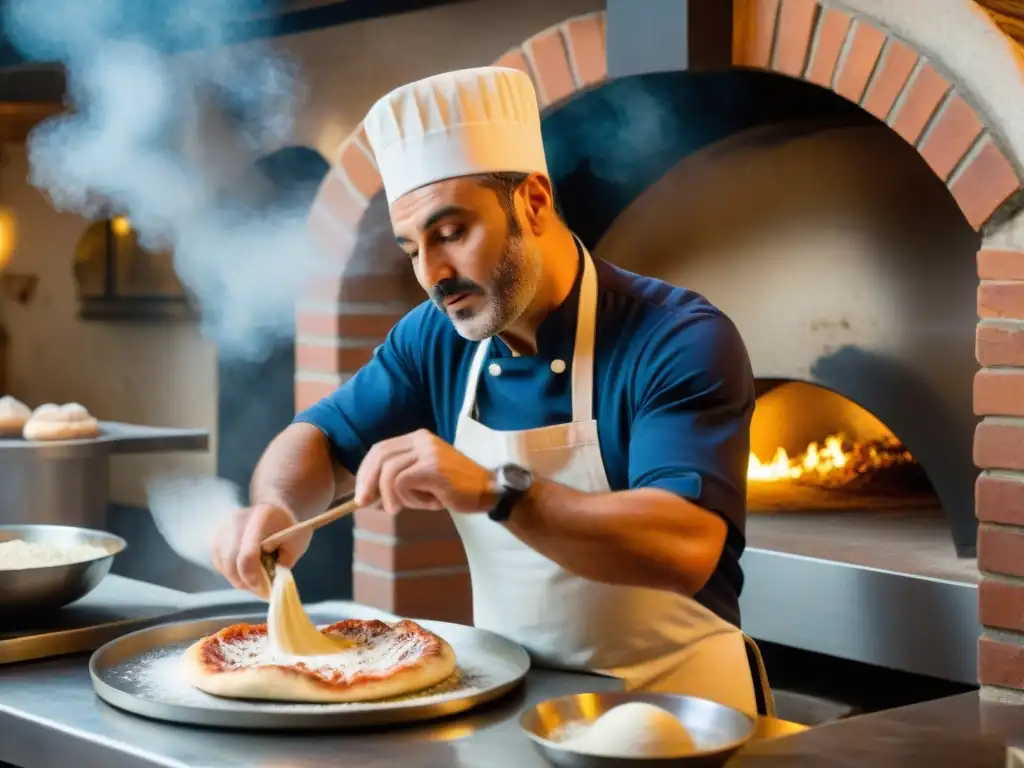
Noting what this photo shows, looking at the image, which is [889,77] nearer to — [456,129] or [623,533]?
[456,129]

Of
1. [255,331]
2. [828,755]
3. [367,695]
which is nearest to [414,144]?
[367,695]

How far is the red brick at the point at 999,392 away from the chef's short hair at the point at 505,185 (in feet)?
3.47

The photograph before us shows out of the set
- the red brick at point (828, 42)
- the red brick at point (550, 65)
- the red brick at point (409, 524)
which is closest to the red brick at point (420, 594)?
the red brick at point (409, 524)

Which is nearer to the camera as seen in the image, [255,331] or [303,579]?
[303,579]

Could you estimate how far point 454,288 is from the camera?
2170 millimetres

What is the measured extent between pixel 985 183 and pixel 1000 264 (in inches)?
6.5

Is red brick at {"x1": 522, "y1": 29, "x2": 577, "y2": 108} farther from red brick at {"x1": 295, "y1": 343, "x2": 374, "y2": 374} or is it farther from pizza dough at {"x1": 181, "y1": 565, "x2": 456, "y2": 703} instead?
pizza dough at {"x1": 181, "y1": 565, "x2": 456, "y2": 703}

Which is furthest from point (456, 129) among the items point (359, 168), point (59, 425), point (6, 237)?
point (6, 237)

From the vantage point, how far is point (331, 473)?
2.48 metres

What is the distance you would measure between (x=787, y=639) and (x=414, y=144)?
5.86 ft

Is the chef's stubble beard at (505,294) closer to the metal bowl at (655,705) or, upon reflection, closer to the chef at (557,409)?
the chef at (557,409)

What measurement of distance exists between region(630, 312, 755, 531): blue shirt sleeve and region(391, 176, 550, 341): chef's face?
0.24 m

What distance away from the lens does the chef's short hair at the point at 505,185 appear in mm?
2227

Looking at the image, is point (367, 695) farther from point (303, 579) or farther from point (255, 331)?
point (255, 331)
